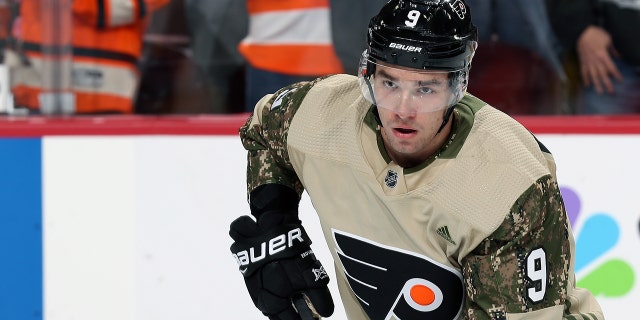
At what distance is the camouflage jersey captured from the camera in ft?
6.07

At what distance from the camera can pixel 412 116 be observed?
1.90m

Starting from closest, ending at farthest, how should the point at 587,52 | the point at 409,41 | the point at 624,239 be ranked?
the point at 409,41, the point at 624,239, the point at 587,52

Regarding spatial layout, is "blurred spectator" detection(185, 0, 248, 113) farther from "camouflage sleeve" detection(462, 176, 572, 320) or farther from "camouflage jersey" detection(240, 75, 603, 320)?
"camouflage sleeve" detection(462, 176, 572, 320)

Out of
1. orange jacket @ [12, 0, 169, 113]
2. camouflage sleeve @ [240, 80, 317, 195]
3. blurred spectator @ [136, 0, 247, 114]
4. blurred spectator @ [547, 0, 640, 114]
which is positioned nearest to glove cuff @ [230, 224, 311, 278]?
camouflage sleeve @ [240, 80, 317, 195]

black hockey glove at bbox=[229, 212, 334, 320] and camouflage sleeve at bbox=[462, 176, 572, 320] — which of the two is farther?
black hockey glove at bbox=[229, 212, 334, 320]

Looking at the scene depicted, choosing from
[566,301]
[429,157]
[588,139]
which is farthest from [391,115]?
[588,139]

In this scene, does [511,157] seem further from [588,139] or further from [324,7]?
[324,7]

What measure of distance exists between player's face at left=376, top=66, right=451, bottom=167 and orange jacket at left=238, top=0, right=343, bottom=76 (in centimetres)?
116

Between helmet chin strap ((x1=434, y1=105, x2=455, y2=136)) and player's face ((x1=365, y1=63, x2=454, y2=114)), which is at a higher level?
player's face ((x1=365, y1=63, x2=454, y2=114))

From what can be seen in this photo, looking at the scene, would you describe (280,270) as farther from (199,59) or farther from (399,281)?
(199,59)

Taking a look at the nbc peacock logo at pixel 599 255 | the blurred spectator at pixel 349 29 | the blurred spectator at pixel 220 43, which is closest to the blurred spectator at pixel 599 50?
the nbc peacock logo at pixel 599 255

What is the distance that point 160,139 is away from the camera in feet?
Answer: 9.82

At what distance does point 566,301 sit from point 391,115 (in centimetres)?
49

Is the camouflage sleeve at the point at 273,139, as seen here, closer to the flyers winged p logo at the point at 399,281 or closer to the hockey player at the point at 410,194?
the hockey player at the point at 410,194
